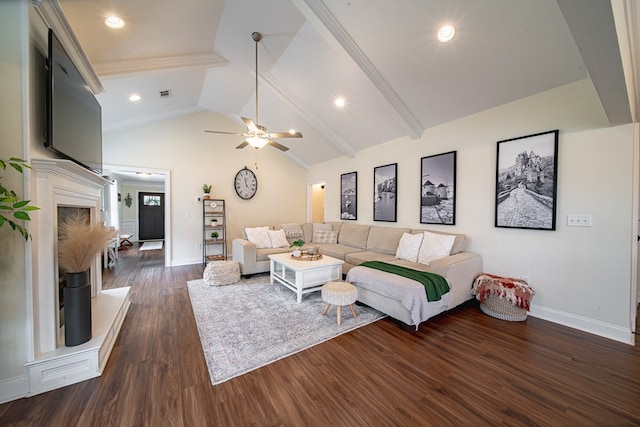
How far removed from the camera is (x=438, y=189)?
3.77 meters

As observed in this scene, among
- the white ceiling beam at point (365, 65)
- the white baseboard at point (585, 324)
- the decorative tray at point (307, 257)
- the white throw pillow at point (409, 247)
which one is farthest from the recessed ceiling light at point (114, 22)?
the white baseboard at point (585, 324)

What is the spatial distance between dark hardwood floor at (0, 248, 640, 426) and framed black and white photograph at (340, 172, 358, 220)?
128 inches

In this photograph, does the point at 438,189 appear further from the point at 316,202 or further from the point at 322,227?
the point at 316,202

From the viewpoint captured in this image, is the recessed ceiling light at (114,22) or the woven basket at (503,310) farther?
the woven basket at (503,310)

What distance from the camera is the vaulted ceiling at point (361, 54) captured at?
6.82 ft

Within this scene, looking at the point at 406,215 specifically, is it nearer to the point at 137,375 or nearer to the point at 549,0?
the point at 549,0

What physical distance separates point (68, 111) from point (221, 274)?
2735 mm

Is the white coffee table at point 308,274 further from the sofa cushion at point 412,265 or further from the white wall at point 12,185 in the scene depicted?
the white wall at point 12,185

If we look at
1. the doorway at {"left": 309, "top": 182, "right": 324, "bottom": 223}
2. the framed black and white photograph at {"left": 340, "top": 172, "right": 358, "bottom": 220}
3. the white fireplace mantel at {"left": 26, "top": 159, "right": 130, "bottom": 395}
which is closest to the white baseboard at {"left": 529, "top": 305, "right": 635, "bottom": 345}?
the framed black and white photograph at {"left": 340, "top": 172, "right": 358, "bottom": 220}

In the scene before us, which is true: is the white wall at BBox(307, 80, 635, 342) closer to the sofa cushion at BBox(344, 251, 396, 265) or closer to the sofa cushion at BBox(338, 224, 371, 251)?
the sofa cushion at BBox(344, 251, 396, 265)

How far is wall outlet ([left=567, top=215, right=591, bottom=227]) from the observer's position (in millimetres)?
2464

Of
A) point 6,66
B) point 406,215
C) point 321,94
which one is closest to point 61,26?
point 6,66

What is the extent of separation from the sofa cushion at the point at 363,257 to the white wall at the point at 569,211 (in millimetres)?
1200

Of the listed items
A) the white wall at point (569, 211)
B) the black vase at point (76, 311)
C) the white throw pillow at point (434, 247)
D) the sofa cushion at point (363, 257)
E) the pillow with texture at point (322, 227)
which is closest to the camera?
the black vase at point (76, 311)
